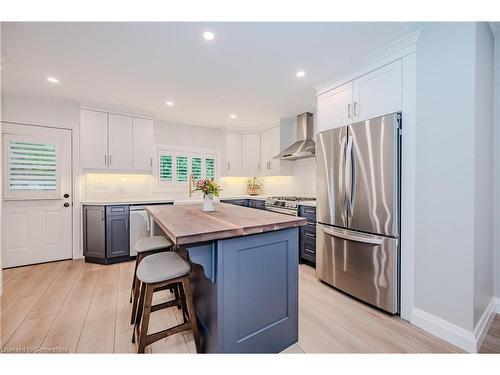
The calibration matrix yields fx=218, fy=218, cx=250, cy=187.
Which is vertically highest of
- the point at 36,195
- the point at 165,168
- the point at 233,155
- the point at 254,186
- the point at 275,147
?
the point at 275,147

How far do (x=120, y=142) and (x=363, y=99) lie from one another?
3.70 metres

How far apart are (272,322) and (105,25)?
8.44ft

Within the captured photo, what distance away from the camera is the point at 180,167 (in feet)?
15.1

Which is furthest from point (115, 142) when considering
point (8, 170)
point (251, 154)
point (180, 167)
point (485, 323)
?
point (485, 323)

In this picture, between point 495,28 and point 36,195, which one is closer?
point 495,28

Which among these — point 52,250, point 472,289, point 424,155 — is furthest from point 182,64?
point 52,250

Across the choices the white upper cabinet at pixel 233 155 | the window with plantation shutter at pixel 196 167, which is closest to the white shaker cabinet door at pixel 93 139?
Answer: the window with plantation shutter at pixel 196 167

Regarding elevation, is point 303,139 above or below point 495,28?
below

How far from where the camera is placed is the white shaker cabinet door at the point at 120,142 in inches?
144

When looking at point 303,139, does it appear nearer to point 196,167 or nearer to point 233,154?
point 233,154

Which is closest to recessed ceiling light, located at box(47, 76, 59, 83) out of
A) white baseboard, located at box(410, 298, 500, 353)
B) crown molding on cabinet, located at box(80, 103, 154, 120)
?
crown molding on cabinet, located at box(80, 103, 154, 120)

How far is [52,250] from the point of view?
11.1 feet

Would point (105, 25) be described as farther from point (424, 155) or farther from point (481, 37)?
point (481, 37)
